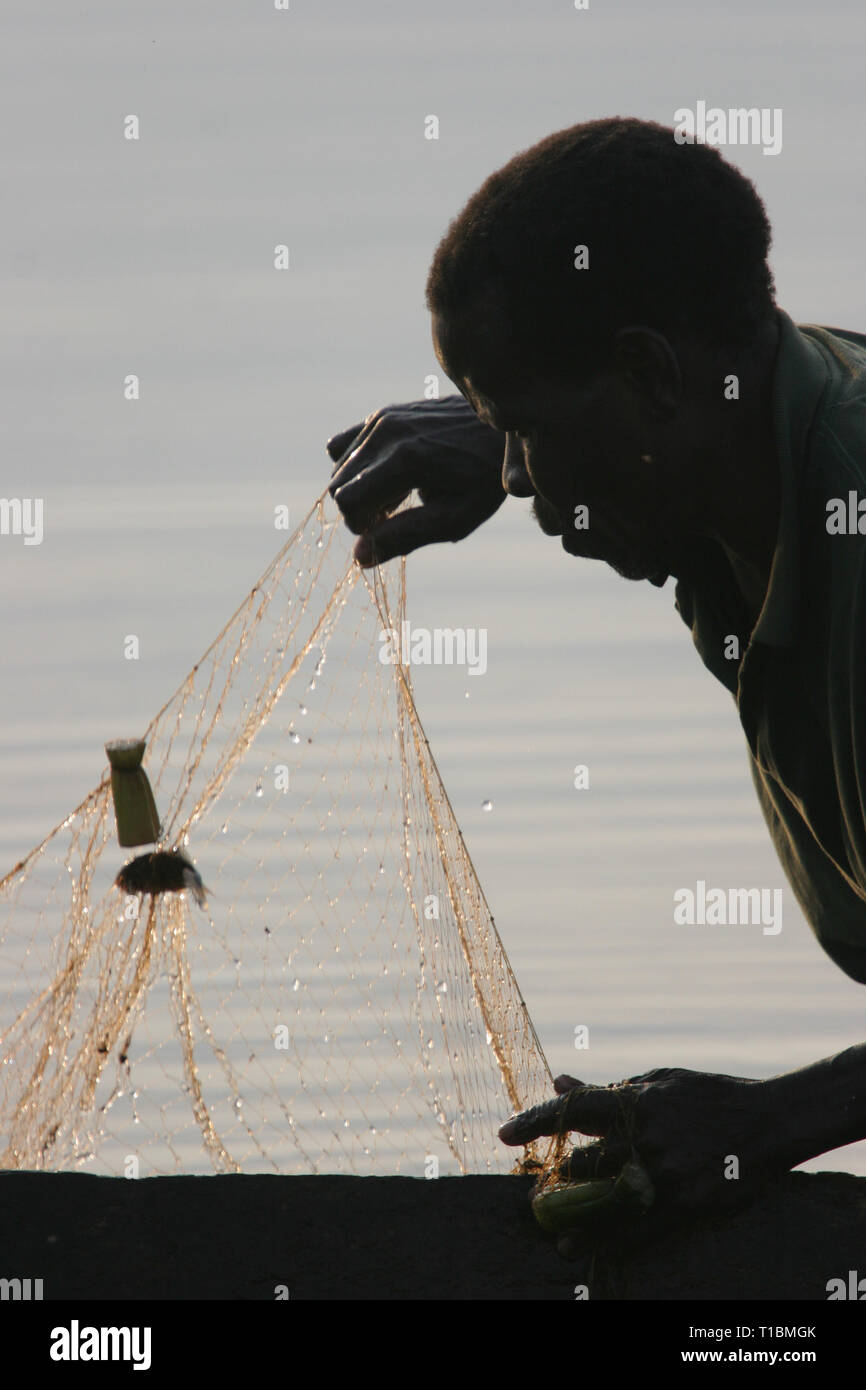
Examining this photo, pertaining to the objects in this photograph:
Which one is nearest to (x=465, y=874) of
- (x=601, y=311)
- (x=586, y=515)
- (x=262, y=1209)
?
(x=262, y=1209)

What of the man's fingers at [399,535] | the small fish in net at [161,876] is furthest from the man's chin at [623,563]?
the small fish in net at [161,876]

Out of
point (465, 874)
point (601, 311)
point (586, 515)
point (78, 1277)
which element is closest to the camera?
point (601, 311)

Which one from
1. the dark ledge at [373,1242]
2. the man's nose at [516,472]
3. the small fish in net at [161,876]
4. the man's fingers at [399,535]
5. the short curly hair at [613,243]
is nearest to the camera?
the short curly hair at [613,243]

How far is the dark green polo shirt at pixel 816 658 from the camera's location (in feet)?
8.54

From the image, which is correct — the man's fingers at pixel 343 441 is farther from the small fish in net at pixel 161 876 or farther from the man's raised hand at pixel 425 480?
the small fish in net at pixel 161 876

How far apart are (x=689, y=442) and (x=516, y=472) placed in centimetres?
31

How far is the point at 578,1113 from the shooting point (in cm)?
281

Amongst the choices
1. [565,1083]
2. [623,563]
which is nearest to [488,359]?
[623,563]

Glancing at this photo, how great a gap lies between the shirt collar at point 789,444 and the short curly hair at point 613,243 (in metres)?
0.07

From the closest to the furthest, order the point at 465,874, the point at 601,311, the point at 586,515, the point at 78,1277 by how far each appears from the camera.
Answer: the point at 601,311 → the point at 586,515 → the point at 78,1277 → the point at 465,874

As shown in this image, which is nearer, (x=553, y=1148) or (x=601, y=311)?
(x=601, y=311)
